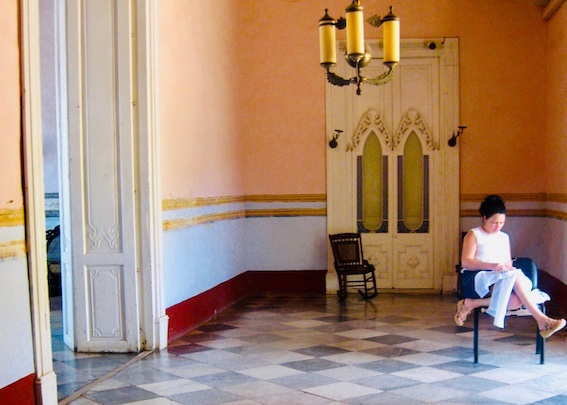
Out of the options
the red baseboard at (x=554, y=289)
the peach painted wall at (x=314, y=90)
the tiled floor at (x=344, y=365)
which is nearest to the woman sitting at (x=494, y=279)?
the tiled floor at (x=344, y=365)

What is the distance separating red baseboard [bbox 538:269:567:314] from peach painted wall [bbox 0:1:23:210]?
5.99 m

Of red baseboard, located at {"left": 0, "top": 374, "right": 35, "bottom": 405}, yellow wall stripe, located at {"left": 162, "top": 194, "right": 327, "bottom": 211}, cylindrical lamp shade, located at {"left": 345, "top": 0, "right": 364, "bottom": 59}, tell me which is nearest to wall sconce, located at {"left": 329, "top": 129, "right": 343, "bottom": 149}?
yellow wall stripe, located at {"left": 162, "top": 194, "right": 327, "bottom": 211}

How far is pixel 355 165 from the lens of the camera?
9641mm

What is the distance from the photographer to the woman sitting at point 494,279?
5.55 meters

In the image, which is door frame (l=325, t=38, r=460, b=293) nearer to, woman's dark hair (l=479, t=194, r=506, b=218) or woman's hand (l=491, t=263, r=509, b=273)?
woman's dark hair (l=479, t=194, r=506, b=218)

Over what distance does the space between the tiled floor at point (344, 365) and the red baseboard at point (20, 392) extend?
0.57 metres

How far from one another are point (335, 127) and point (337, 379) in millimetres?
4850

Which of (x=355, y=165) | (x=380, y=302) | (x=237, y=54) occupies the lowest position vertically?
(x=380, y=302)

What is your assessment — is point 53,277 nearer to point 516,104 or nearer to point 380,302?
point 380,302

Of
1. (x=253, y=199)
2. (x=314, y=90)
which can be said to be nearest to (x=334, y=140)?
(x=314, y=90)

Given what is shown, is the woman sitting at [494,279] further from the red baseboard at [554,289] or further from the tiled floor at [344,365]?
the red baseboard at [554,289]

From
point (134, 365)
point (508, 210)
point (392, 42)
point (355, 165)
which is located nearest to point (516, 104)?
point (508, 210)

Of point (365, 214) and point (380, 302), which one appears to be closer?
point (380, 302)

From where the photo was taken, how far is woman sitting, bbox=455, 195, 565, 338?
555 cm
